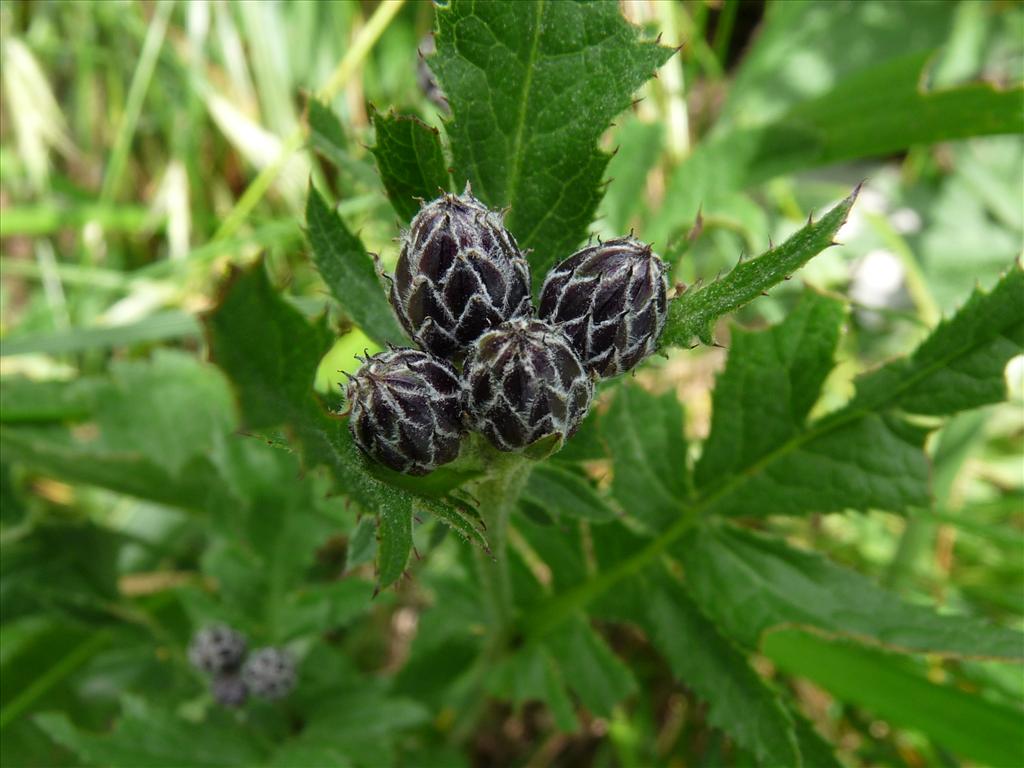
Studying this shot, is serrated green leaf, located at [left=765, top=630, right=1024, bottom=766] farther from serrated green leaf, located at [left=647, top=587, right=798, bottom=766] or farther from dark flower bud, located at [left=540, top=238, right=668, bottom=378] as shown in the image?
dark flower bud, located at [left=540, top=238, right=668, bottom=378]

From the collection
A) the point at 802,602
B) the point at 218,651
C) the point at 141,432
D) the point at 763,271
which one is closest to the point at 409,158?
the point at 763,271

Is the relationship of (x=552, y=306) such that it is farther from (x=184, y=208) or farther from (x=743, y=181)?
(x=184, y=208)

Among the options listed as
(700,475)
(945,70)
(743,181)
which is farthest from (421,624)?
(945,70)

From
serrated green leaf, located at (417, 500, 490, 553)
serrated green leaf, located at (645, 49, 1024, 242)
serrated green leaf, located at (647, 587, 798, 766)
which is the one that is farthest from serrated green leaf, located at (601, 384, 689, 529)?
serrated green leaf, located at (645, 49, 1024, 242)

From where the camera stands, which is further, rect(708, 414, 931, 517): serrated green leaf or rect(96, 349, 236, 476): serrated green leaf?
rect(96, 349, 236, 476): serrated green leaf

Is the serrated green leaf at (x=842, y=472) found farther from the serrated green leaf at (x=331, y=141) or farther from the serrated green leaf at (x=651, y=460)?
the serrated green leaf at (x=331, y=141)

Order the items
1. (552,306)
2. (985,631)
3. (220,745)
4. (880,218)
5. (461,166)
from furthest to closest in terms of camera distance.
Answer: (880,218) → (220,745) → (985,631) → (461,166) → (552,306)

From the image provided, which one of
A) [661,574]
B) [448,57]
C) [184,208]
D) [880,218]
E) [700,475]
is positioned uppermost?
[880,218]
